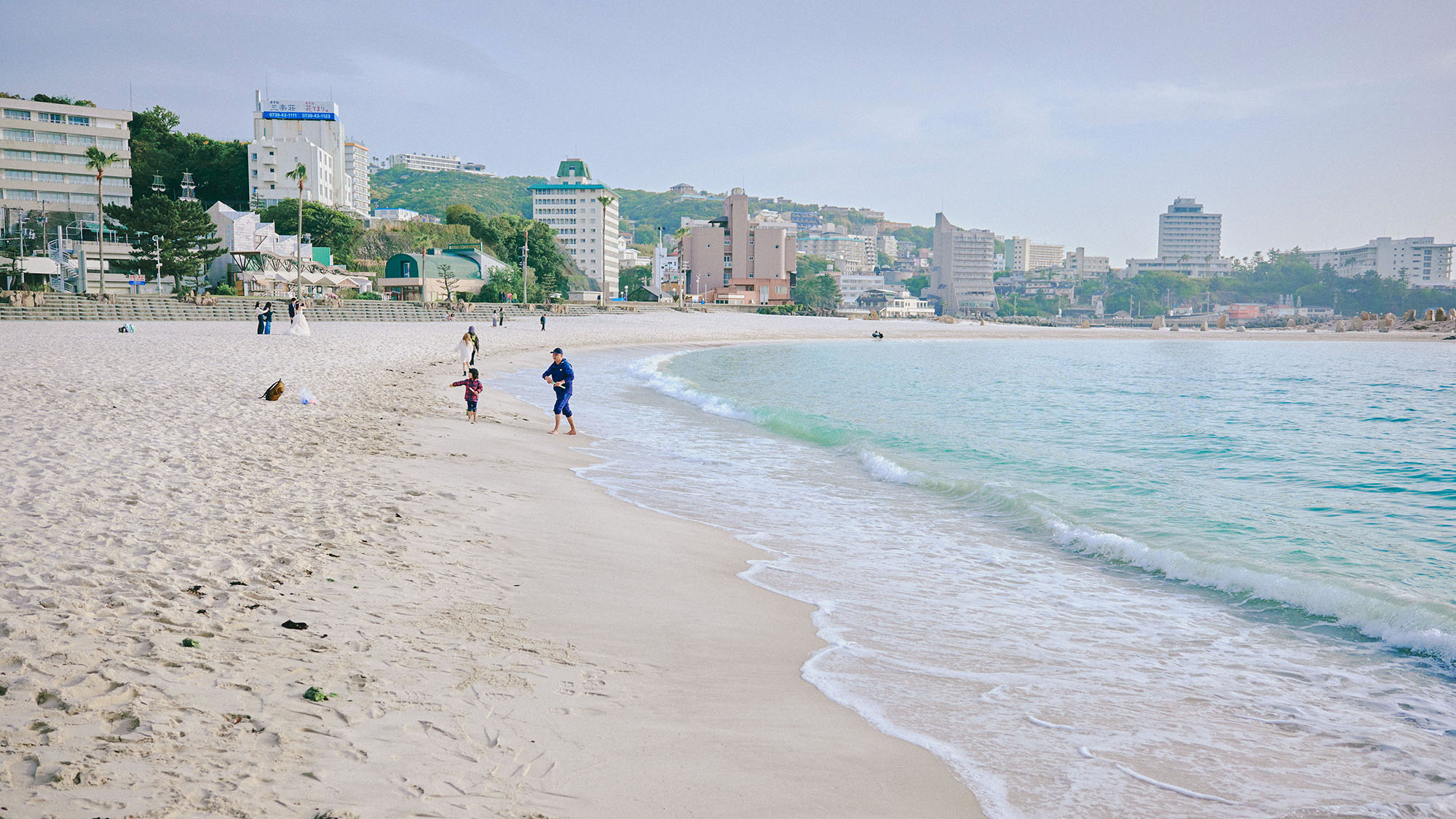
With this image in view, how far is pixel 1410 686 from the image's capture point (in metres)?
5.33

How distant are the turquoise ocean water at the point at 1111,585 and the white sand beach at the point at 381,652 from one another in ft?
2.42

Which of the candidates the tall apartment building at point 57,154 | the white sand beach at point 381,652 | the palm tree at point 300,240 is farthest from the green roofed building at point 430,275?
the white sand beach at point 381,652

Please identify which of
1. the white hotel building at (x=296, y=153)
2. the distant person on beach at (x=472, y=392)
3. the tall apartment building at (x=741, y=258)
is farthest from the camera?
the tall apartment building at (x=741, y=258)

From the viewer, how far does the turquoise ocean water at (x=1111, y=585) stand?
418 centimetres

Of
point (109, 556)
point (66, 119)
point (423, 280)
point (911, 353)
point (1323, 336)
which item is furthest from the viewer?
point (1323, 336)

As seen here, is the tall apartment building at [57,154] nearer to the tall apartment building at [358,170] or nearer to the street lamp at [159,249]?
the street lamp at [159,249]

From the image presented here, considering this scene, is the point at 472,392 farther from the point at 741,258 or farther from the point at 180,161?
the point at 741,258

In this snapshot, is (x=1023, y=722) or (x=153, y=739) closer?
(x=153, y=739)

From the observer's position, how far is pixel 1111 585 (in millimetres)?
7555

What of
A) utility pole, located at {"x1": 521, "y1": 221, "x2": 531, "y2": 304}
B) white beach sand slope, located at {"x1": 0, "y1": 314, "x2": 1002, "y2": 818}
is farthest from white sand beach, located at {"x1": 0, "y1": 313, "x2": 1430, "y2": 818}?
utility pole, located at {"x1": 521, "y1": 221, "x2": 531, "y2": 304}

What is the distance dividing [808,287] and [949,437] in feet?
491

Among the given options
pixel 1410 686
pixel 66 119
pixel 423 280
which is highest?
pixel 66 119

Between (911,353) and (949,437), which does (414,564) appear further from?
(911,353)

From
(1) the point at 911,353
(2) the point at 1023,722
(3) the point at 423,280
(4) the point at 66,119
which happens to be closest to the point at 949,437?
(2) the point at 1023,722
